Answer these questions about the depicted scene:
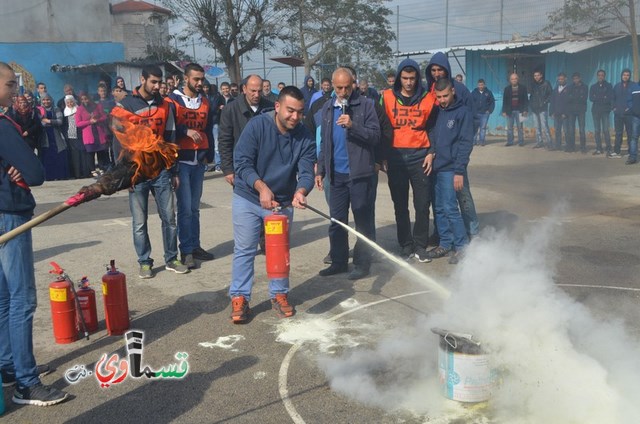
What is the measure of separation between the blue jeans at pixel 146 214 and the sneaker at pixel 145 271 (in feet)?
0.13

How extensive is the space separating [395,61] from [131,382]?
26259 millimetres

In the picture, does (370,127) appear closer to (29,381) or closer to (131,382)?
(131,382)

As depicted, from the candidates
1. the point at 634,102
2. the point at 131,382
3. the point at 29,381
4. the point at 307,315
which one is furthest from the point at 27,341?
the point at 634,102

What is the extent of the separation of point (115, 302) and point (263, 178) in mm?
1715

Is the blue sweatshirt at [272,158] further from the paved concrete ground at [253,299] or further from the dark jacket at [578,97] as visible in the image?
the dark jacket at [578,97]

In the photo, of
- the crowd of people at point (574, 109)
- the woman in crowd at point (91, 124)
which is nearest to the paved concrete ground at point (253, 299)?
the woman in crowd at point (91, 124)

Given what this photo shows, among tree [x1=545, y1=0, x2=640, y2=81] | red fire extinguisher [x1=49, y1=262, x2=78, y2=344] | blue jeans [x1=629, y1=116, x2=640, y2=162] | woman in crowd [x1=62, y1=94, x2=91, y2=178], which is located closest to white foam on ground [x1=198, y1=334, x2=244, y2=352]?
red fire extinguisher [x1=49, y1=262, x2=78, y2=344]

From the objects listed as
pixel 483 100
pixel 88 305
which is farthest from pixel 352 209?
pixel 483 100

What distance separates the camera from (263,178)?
6.05m

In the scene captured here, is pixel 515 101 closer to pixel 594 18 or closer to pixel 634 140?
pixel 594 18

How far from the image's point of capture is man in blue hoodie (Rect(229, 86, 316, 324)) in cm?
596

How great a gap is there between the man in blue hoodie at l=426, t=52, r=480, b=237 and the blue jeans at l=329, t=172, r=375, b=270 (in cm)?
142

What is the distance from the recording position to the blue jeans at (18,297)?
169 inches

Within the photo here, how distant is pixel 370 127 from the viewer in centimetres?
712
